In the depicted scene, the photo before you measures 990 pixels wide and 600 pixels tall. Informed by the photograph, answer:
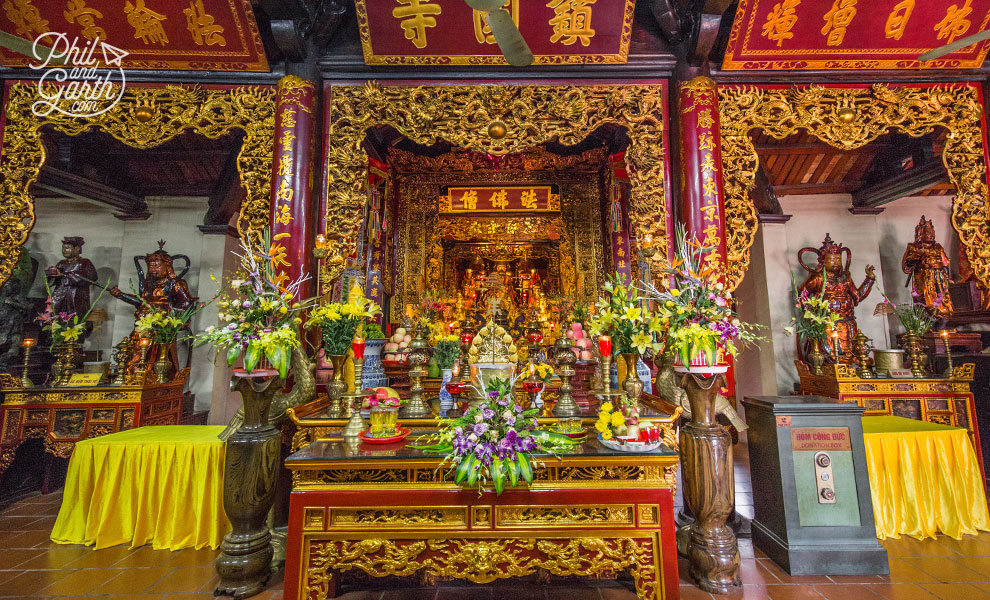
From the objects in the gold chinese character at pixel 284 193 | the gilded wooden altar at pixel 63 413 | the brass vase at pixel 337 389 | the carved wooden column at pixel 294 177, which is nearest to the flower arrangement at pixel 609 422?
the brass vase at pixel 337 389

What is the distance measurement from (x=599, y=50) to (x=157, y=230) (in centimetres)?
677

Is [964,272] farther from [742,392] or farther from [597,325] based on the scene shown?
[597,325]

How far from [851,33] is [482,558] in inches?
199

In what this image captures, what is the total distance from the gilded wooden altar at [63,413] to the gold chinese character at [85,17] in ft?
10.5

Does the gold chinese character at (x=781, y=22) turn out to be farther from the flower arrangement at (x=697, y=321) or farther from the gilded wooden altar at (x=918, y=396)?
the gilded wooden altar at (x=918, y=396)

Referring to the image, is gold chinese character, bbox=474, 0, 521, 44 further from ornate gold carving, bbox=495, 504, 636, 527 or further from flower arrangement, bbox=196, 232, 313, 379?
ornate gold carving, bbox=495, 504, 636, 527

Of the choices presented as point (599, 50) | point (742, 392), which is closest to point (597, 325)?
point (599, 50)

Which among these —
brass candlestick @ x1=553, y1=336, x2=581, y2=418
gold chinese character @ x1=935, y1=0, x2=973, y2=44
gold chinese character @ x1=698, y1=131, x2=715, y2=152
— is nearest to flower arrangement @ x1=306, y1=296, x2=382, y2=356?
brass candlestick @ x1=553, y1=336, x2=581, y2=418

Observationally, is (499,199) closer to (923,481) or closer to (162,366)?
(162,366)

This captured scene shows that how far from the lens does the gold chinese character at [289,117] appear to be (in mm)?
3609

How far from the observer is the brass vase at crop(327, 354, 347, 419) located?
3059mm

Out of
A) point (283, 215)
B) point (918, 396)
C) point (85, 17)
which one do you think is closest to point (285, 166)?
point (283, 215)

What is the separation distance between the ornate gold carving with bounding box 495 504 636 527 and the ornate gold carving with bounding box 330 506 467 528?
0.22 metres

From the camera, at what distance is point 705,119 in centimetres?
358
